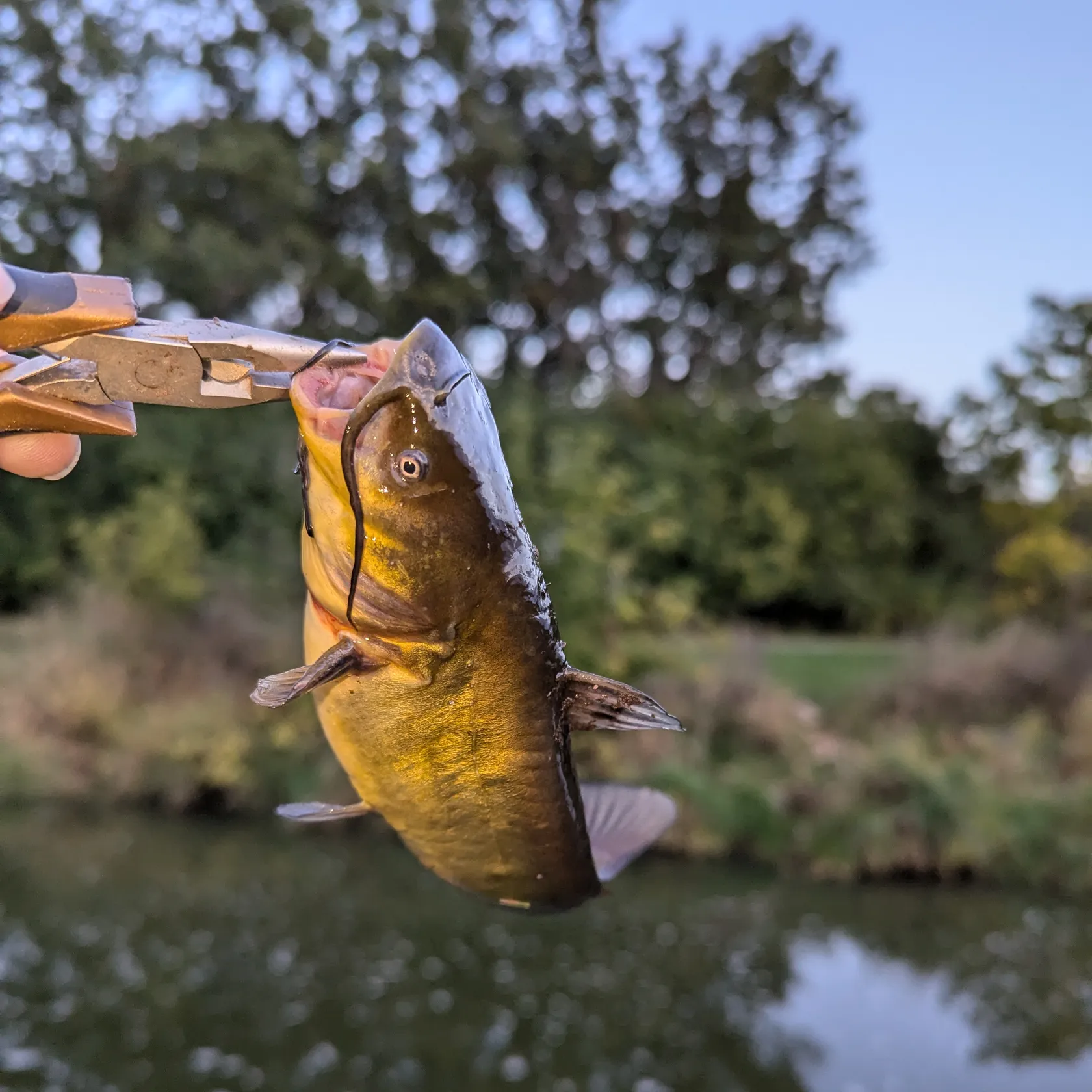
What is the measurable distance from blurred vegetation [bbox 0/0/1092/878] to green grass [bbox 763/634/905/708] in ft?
0.36

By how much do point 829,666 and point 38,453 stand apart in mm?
14500

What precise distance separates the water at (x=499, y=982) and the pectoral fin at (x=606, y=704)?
6.95 metres

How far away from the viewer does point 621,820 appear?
63.9 inches

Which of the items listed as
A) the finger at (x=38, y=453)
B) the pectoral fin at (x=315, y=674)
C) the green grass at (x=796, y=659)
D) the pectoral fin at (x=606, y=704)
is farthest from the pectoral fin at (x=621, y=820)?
the green grass at (x=796, y=659)

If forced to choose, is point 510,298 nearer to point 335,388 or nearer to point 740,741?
point 740,741

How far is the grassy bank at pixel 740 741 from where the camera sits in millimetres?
10430

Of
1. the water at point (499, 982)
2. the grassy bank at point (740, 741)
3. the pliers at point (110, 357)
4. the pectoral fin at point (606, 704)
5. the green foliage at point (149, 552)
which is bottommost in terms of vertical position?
the water at point (499, 982)

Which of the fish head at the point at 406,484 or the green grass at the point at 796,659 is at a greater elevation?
the fish head at the point at 406,484

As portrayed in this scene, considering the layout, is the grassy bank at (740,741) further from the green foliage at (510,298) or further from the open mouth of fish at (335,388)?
the open mouth of fish at (335,388)

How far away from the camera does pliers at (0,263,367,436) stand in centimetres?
112

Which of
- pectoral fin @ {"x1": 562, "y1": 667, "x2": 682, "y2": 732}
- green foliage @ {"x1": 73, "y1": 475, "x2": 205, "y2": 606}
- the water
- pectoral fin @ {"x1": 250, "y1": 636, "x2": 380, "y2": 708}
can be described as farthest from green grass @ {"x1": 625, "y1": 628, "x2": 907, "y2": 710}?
pectoral fin @ {"x1": 250, "y1": 636, "x2": 380, "y2": 708}

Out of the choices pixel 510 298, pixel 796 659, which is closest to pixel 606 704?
pixel 796 659

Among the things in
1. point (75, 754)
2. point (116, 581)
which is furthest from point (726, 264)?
point (75, 754)

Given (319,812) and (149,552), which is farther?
(149,552)
